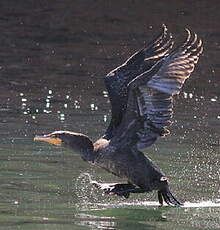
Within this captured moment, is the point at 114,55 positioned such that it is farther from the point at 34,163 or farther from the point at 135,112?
the point at 135,112

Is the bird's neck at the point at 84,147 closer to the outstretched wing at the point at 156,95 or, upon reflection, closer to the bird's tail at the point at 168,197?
the outstretched wing at the point at 156,95

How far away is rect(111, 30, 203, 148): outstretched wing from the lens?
37.7 feet

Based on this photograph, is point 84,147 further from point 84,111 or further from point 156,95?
point 84,111

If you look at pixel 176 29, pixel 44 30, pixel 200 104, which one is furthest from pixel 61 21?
pixel 200 104

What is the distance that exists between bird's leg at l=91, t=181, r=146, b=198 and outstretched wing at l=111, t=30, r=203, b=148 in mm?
436

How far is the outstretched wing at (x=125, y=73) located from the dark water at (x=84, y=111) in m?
0.89

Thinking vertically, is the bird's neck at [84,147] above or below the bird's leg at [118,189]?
above

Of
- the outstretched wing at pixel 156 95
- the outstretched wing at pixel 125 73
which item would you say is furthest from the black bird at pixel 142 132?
the outstretched wing at pixel 125 73

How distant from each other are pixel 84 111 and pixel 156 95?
6.56 meters

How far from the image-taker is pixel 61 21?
25.9 meters

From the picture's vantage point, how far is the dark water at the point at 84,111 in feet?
37.6

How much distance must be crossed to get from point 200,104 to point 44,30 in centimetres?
693

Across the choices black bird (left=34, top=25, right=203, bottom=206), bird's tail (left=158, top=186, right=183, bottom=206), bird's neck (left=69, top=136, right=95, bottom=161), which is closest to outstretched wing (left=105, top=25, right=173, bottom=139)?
black bird (left=34, top=25, right=203, bottom=206)

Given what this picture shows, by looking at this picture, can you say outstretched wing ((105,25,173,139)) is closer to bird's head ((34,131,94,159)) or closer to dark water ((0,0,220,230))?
bird's head ((34,131,94,159))
